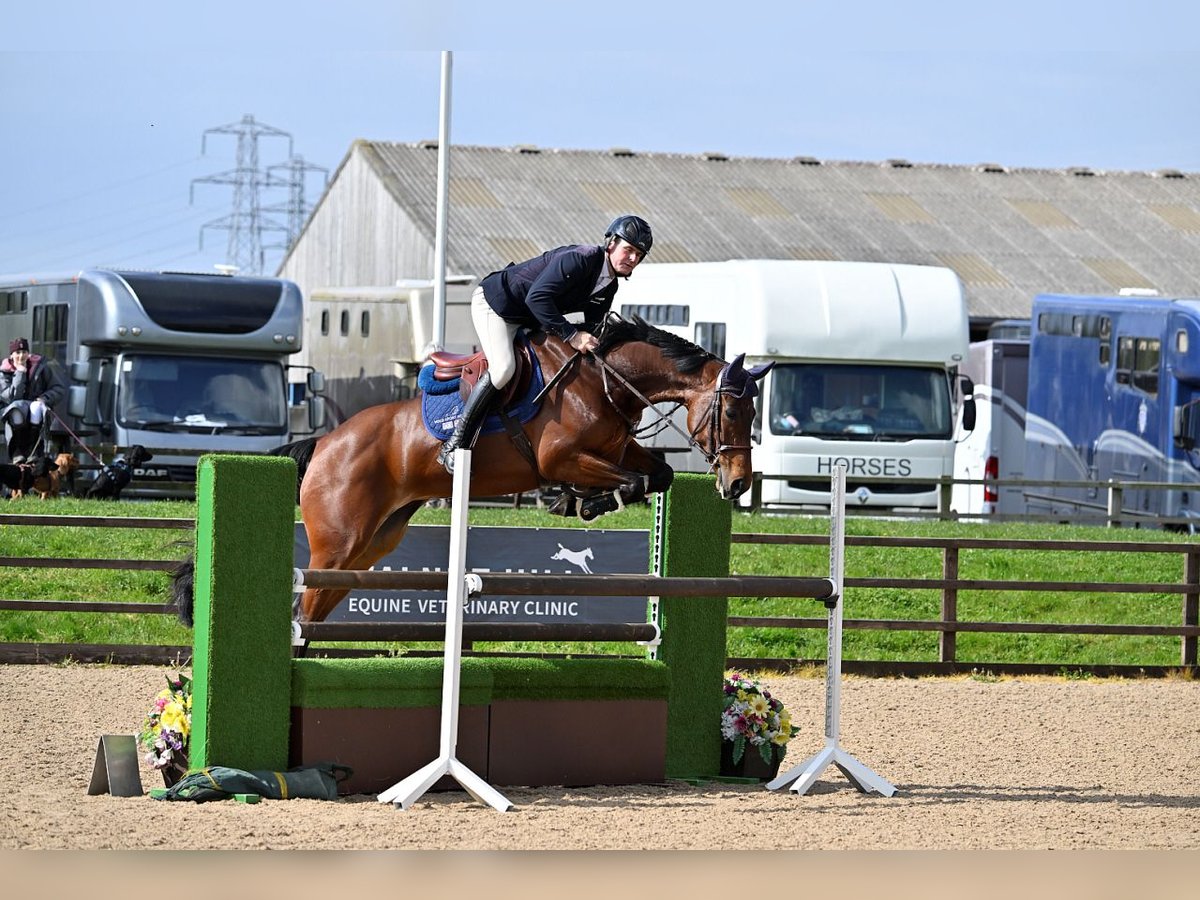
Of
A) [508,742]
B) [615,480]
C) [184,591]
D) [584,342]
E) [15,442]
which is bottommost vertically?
[508,742]

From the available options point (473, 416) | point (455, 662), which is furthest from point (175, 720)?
point (473, 416)

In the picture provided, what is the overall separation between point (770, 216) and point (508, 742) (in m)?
27.2

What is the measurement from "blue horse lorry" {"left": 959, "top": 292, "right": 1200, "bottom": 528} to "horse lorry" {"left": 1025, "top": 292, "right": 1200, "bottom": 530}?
0.01m

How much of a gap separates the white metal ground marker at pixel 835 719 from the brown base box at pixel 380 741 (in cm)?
136

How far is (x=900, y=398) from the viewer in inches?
635

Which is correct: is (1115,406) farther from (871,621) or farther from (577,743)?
(577,743)

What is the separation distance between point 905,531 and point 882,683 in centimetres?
402

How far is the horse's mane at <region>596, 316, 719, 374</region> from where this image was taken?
Answer: 7215 mm

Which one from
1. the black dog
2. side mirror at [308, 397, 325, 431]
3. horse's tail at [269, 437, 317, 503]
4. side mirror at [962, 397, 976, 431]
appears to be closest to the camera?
horse's tail at [269, 437, 317, 503]

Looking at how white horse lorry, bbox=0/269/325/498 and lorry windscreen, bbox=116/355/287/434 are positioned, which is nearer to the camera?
white horse lorry, bbox=0/269/325/498

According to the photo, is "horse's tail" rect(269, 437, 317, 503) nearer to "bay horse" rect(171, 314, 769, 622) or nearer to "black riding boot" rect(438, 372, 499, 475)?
"bay horse" rect(171, 314, 769, 622)

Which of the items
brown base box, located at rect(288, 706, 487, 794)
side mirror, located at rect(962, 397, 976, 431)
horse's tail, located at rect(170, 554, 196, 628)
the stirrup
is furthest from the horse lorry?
horse's tail, located at rect(170, 554, 196, 628)

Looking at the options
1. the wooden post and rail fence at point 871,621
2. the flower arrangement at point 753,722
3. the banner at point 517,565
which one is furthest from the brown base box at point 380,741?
the wooden post and rail fence at point 871,621

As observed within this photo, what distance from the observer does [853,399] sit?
16062 millimetres
